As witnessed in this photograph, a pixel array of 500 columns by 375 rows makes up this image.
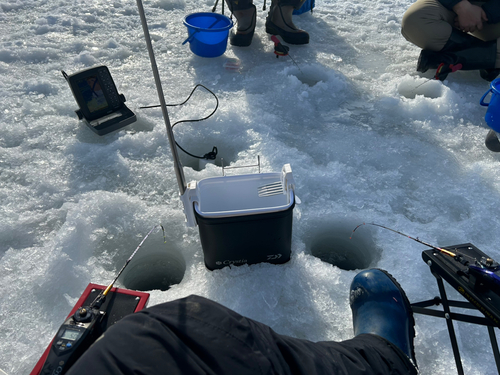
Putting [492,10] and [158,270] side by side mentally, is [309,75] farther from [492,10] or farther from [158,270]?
[158,270]

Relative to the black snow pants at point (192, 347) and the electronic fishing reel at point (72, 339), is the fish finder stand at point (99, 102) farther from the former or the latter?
the black snow pants at point (192, 347)

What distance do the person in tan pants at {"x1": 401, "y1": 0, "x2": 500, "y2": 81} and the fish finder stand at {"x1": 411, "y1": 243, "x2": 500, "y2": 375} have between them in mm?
→ 2284

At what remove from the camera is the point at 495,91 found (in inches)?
98.6

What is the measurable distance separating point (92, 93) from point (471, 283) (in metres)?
2.66

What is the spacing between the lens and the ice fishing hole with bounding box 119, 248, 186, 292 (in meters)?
1.94

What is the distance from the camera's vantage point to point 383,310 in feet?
5.32

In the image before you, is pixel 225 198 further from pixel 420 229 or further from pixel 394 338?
pixel 420 229

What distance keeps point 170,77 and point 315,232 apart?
2101 millimetres

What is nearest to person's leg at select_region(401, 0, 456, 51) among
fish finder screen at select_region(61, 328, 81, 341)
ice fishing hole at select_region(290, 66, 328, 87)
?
ice fishing hole at select_region(290, 66, 328, 87)

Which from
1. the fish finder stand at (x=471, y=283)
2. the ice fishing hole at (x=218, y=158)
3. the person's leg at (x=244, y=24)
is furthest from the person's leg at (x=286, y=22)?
the fish finder stand at (x=471, y=283)

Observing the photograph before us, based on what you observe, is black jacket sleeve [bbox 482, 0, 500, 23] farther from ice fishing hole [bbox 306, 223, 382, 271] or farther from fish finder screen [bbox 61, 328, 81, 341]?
fish finder screen [bbox 61, 328, 81, 341]

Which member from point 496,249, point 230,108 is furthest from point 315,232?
point 230,108

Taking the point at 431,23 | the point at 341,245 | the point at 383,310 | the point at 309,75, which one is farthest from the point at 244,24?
the point at 383,310

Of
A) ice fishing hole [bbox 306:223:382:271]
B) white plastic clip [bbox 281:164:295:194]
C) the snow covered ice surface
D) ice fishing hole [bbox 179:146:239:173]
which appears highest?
white plastic clip [bbox 281:164:295:194]
